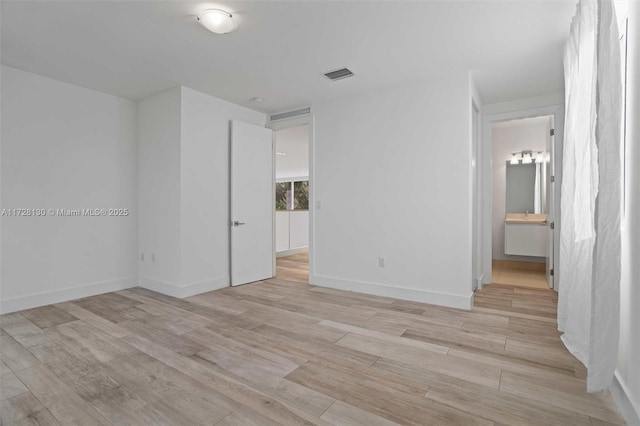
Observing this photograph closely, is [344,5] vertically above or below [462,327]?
above

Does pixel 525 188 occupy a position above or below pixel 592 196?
above

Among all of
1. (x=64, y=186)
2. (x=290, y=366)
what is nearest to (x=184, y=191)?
(x=64, y=186)

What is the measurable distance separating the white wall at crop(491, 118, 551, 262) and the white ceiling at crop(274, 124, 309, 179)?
3816 mm

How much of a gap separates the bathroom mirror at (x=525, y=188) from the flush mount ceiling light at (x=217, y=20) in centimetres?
576

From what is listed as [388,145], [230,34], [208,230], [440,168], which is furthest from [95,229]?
[440,168]

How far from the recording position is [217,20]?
2369 mm

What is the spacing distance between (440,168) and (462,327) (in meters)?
1.71

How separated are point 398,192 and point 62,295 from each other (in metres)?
4.18

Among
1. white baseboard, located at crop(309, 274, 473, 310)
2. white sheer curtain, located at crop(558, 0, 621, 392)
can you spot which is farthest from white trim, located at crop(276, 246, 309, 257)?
white sheer curtain, located at crop(558, 0, 621, 392)

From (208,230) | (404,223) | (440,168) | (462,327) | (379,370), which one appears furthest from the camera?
(208,230)

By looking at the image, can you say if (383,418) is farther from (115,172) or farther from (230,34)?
(115,172)

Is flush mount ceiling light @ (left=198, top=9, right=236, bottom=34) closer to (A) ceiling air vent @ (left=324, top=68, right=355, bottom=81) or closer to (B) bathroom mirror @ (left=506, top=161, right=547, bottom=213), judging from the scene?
(A) ceiling air vent @ (left=324, top=68, right=355, bottom=81)

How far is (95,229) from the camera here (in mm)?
4023

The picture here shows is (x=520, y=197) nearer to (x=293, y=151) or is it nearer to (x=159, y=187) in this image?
(x=293, y=151)
